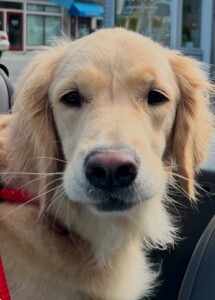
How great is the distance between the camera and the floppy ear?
224 cm

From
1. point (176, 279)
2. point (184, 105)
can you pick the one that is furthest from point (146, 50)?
point (176, 279)

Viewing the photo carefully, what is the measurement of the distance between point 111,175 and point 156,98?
51cm

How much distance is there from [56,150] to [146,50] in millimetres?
522

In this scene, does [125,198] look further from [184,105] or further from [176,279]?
[176,279]

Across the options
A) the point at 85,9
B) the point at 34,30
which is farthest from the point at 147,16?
the point at 34,30

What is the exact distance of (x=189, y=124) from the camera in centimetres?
239

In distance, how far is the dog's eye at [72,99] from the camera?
218 centimetres

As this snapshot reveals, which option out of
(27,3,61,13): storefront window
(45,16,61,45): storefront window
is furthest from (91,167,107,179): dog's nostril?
(27,3,61,13): storefront window

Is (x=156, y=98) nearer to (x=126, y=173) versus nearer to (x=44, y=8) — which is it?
(x=126, y=173)

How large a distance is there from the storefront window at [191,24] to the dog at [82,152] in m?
8.35

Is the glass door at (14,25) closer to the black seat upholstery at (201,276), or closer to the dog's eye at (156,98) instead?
the dog's eye at (156,98)

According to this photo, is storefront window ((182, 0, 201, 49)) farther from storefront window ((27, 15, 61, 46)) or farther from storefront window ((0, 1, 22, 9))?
storefront window ((0, 1, 22, 9))

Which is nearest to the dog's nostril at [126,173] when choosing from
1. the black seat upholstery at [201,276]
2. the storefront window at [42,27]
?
the black seat upholstery at [201,276]

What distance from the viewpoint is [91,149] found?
1.87 m
